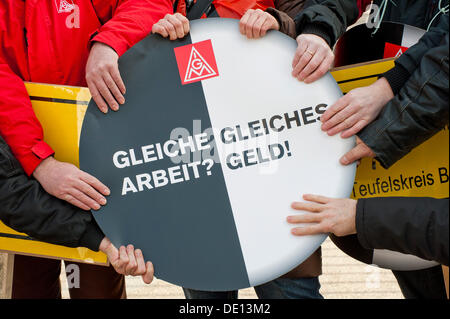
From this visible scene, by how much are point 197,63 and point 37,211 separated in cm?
70

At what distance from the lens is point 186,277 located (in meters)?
1.22

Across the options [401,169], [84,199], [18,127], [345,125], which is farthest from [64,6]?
[401,169]

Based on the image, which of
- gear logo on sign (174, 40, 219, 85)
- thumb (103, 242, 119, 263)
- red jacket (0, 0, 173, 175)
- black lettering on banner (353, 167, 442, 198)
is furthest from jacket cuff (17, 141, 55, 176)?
black lettering on banner (353, 167, 442, 198)

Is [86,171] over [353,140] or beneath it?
beneath

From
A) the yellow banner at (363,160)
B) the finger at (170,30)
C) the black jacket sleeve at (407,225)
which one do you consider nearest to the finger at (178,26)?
the finger at (170,30)

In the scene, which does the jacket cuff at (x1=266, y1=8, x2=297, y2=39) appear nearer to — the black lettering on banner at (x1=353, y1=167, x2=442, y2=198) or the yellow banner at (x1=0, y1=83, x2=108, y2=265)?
the black lettering on banner at (x1=353, y1=167, x2=442, y2=198)

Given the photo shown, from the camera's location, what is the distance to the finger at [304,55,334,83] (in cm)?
125

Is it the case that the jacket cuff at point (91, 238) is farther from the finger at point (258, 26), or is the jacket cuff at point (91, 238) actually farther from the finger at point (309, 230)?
the finger at point (258, 26)

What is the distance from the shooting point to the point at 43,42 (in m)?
1.32

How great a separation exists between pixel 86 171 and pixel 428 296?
132 centimetres

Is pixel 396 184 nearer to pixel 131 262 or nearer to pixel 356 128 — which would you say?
pixel 356 128

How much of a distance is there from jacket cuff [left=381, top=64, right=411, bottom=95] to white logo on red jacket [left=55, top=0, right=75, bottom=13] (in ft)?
3.44

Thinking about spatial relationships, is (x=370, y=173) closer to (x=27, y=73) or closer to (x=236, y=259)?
(x=236, y=259)
